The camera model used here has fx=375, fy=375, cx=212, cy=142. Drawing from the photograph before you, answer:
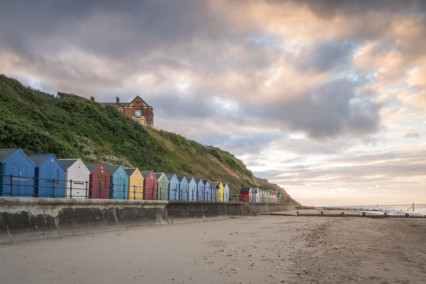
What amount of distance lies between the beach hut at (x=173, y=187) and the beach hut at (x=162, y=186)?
27.3 inches

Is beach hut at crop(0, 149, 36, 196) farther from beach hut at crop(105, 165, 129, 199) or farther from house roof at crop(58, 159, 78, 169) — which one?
beach hut at crop(105, 165, 129, 199)

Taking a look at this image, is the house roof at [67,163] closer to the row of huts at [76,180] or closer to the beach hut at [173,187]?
the row of huts at [76,180]

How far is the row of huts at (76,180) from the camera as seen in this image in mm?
18969

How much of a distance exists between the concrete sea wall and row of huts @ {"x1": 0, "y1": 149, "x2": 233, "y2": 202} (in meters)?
0.84

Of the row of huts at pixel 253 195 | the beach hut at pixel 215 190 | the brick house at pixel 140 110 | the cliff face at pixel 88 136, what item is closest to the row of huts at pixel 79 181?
the beach hut at pixel 215 190

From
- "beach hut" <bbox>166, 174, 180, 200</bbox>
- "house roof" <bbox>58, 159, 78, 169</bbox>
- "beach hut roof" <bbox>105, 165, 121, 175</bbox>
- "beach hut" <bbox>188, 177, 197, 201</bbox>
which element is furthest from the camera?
"beach hut" <bbox>188, 177, 197, 201</bbox>

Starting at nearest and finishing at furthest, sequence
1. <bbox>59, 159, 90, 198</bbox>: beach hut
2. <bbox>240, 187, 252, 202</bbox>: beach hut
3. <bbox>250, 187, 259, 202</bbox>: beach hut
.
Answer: <bbox>59, 159, 90, 198</bbox>: beach hut → <bbox>240, 187, 252, 202</bbox>: beach hut → <bbox>250, 187, 259, 202</bbox>: beach hut

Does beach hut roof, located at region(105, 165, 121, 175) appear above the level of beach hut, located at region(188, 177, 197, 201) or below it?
above

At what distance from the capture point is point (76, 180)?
77.2ft

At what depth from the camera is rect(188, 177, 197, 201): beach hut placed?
40.6 metres

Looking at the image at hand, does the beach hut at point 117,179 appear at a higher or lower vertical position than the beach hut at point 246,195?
higher

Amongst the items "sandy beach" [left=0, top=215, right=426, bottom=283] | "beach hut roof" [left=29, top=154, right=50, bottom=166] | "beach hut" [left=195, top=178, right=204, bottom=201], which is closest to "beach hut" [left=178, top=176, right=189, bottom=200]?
"beach hut" [left=195, top=178, right=204, bottom=201]

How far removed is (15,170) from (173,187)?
63.5 ft

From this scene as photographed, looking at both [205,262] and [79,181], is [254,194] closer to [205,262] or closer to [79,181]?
[79,181]
